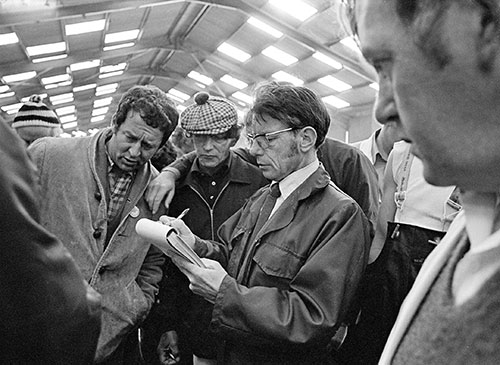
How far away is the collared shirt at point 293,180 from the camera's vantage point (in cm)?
179

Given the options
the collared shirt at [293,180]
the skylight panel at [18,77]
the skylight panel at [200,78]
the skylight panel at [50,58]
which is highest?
the skylight panel at [50,58]

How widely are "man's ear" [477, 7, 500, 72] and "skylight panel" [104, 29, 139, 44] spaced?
9417mm

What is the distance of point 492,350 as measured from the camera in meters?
0.47

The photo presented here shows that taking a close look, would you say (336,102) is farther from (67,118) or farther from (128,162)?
(67,118)

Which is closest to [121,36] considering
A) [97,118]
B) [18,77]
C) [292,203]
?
[18,77]

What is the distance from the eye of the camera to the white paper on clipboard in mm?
1691

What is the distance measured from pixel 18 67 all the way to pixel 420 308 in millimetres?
9487

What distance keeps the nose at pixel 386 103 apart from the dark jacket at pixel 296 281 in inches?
40.1

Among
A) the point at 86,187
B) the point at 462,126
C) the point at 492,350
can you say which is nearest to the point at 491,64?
the point at 462,126

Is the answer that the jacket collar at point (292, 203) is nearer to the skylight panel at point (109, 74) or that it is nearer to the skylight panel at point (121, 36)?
the skylight panel at point (121, 36)

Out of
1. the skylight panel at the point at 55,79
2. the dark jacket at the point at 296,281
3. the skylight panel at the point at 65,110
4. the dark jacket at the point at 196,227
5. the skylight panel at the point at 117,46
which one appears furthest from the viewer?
the skylight panel at the point at 65,110

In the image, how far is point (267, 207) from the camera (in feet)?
6.03

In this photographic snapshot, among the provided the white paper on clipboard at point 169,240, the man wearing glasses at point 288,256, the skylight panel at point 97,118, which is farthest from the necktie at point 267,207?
the skylight panel at point 97,118

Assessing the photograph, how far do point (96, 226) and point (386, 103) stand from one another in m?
1.65
